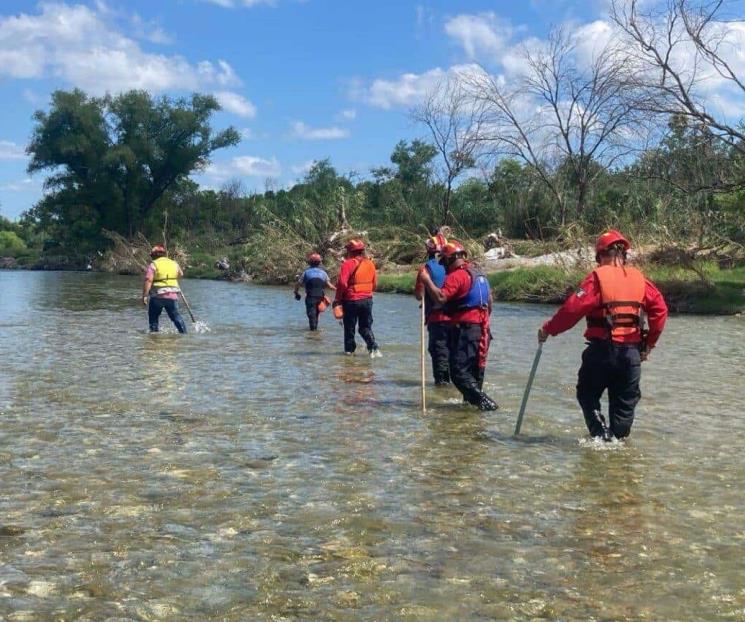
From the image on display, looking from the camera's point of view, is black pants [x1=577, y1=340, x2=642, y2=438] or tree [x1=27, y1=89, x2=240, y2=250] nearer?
black pants [x1=577, y1=340, x2=642, y2=438]

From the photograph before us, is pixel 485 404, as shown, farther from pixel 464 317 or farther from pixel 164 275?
pixel 164 275

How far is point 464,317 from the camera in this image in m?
10.0

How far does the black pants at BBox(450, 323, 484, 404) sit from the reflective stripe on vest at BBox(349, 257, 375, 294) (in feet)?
14.7

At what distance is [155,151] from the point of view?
6894 centimetres

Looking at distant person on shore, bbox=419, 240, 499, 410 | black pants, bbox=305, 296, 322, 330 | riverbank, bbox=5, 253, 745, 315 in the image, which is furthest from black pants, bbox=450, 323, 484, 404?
riverbank, bbox=5, 253, 745, 315

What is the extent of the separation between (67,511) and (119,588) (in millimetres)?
1453

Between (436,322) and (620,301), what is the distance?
A: 3.91m

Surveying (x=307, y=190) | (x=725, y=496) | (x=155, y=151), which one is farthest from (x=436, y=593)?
(x=155, y=151)

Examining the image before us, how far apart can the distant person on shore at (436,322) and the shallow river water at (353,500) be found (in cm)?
55

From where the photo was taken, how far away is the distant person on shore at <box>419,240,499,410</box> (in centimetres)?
998

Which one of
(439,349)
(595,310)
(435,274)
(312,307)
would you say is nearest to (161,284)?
(312,307)

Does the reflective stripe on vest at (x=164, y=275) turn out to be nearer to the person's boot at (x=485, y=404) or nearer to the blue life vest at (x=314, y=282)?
the blue life vest at (x=314, y=282)

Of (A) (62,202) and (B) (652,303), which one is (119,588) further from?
(A) (62,202)

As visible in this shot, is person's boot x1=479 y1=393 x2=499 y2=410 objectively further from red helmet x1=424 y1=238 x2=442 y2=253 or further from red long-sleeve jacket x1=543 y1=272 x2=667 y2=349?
red long-sleeve jacket x1=543 y1=272 x2=667 y2=349
